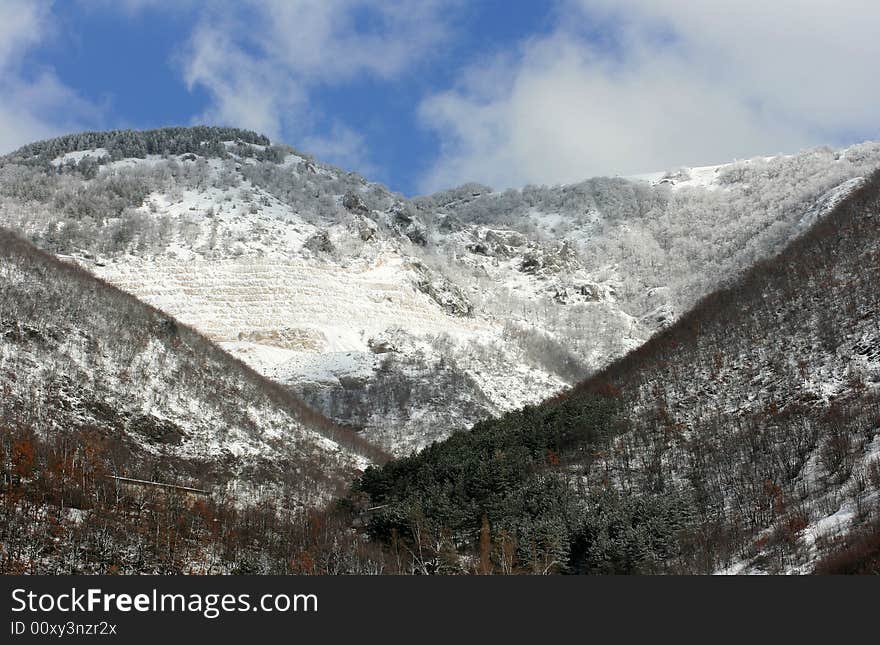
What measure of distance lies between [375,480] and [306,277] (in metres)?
92.6

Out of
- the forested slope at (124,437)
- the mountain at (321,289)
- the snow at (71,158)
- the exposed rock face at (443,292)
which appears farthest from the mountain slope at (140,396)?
the snow at (71,158)

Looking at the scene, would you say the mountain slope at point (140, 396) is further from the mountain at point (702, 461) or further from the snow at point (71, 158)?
the snow at point (71, 158)

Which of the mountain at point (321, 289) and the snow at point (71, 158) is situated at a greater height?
the snow at point (71, 158)

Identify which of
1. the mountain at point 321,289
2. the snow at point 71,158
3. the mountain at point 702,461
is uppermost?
the snow at point 71,158

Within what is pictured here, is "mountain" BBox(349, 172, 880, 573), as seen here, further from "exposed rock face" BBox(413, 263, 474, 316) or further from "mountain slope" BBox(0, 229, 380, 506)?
"exposed rock face" BBox(413, 263, 474, 316)

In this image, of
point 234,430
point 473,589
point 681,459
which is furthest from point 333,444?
point 473,589

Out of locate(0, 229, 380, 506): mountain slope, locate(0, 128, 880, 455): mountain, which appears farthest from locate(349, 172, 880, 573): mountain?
locate(0, 128, 880, 455): mountain

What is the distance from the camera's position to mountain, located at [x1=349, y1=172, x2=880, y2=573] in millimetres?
29766

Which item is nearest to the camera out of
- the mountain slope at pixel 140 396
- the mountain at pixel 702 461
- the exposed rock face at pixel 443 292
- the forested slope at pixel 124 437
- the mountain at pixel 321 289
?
the mountain at pixel 702 461

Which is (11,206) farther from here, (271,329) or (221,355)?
(221,355)

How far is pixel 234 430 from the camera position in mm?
56625

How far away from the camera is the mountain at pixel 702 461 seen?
1172 inches

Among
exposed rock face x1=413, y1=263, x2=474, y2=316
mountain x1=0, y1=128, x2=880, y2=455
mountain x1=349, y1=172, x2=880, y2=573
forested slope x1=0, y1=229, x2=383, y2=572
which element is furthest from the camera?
exposed rock face x1=413, y1=263, x2=474, y2=316

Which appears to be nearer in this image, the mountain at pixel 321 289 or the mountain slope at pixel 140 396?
the mountain slope at pixel 140 396
